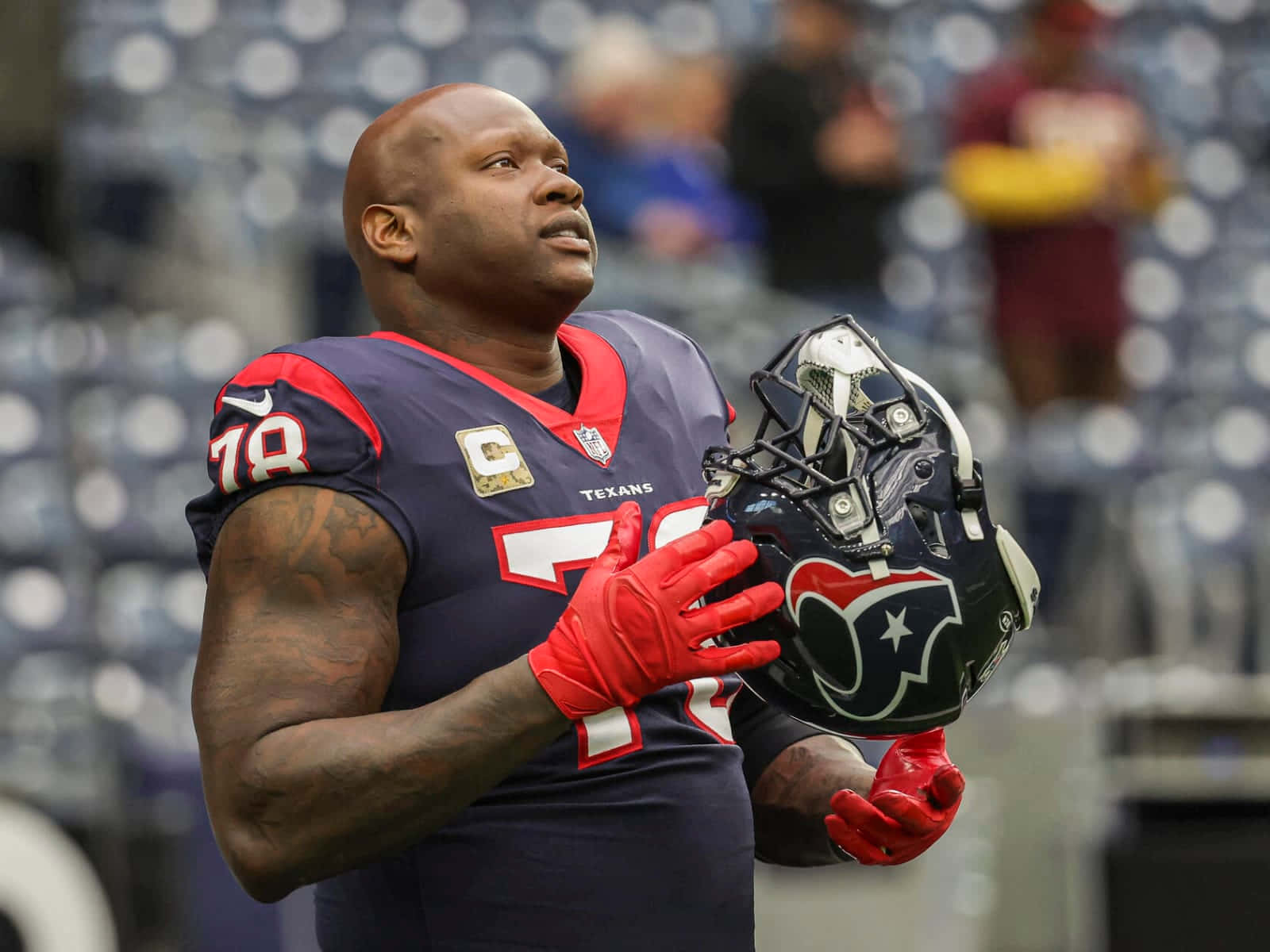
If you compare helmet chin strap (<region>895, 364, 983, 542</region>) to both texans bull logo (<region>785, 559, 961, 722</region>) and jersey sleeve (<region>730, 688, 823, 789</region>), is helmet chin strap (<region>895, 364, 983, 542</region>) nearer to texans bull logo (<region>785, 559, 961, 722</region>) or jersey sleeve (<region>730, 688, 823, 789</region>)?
texans bull logo (<region>785, 559, 961, 722</region>)

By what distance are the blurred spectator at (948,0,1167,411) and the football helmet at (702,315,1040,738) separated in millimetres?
5080

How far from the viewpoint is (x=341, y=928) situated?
229 cm

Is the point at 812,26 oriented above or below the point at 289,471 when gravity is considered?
above

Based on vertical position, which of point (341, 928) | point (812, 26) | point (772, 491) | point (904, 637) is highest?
point (812, 26)

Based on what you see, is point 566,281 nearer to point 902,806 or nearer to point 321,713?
point 321,713

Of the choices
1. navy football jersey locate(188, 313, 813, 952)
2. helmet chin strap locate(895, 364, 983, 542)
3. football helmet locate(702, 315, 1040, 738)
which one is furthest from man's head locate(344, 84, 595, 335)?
helmet chin strap locate(895, 364, 983, 542)

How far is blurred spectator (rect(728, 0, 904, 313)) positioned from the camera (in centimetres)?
673

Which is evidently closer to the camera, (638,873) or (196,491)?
(638,873)

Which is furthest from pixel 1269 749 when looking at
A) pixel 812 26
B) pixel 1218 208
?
pixel 1218 208

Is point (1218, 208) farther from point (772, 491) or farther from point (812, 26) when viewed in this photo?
point (772, 491)

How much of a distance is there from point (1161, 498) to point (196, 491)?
3996 mm

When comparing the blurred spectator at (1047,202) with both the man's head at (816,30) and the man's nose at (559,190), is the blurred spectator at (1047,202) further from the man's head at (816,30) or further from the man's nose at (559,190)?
the man's nose at (559,190)

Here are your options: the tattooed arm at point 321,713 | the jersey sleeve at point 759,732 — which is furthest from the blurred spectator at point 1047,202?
the tattooed arm at point 321,713

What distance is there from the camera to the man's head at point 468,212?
7.75 feet
